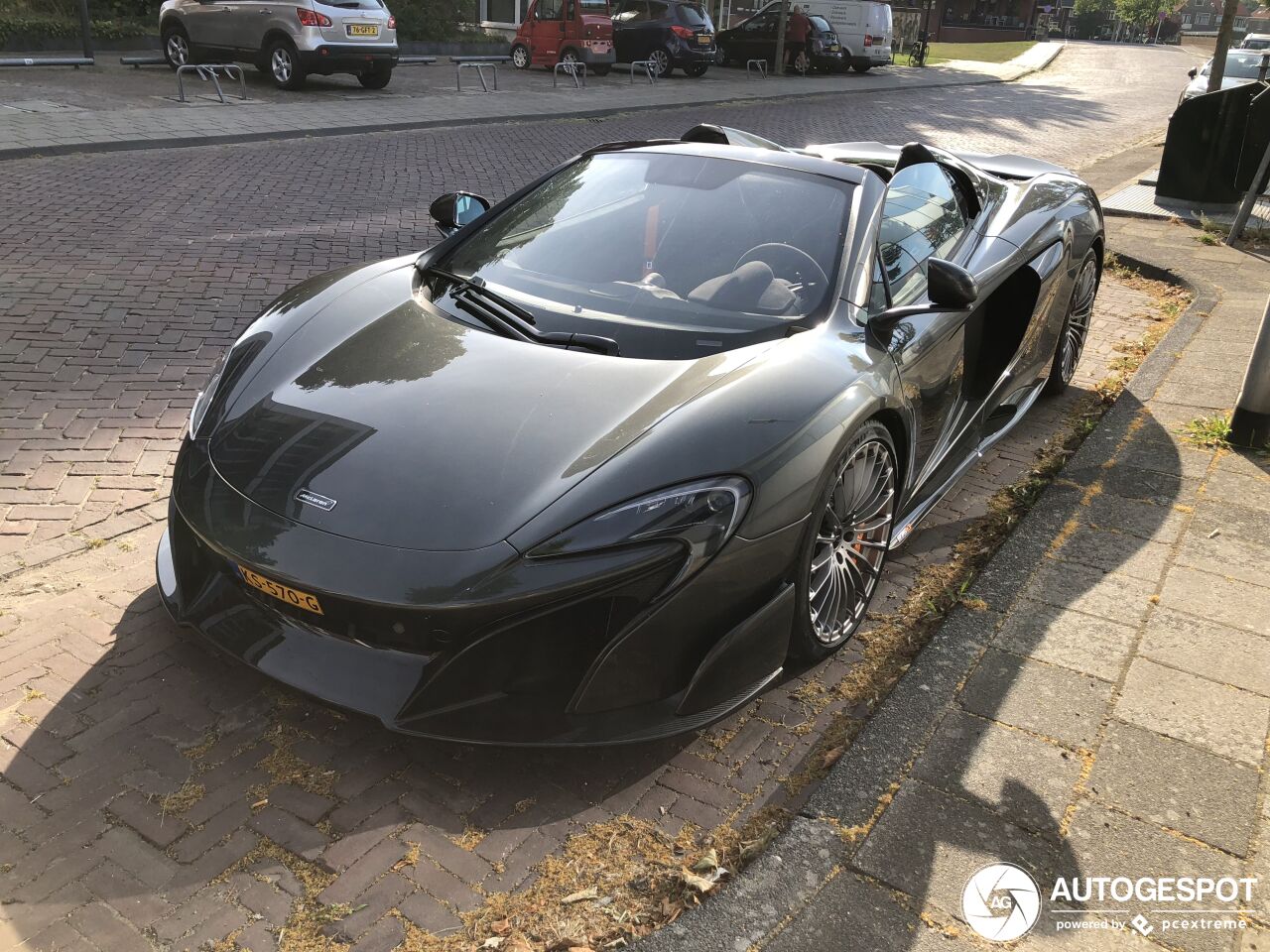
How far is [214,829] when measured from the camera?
241cm

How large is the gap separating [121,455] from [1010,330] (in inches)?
146

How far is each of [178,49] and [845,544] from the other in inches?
732

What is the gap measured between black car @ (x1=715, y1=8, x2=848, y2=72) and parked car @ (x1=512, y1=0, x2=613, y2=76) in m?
5.04

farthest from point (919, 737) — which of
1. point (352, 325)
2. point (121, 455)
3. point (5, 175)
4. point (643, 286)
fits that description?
point (5, 175)

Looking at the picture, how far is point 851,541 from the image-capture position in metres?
3.12

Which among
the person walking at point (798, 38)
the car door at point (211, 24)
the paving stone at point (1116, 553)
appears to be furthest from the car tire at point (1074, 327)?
the person walking at point (798, 38)

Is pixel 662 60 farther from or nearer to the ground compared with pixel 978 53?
nearer to the ground

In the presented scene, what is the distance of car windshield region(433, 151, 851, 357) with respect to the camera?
126 inches

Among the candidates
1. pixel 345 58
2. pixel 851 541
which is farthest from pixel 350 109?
pixel 851 541

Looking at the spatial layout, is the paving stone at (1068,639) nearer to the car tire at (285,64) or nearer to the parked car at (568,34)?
the car tire at (285,64)

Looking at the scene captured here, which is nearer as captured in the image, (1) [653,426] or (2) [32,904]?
(2) [32,904]

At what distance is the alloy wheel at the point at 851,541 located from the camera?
2965 millimetres

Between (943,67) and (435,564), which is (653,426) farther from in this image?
(943,67)

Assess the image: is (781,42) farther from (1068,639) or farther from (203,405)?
(203,405)
